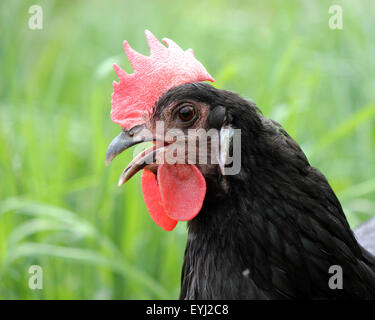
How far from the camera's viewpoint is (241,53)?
409 cm

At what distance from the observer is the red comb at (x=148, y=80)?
1.52 m

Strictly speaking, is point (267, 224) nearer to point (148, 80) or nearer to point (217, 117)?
point (217, 117)

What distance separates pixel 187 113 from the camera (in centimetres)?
146

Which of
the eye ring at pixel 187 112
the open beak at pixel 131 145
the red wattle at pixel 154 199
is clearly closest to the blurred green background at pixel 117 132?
the red wattle at pixel 154 199

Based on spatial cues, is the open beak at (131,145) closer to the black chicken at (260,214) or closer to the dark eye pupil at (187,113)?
the black chicken at (260,214)

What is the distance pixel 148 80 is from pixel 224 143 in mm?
314

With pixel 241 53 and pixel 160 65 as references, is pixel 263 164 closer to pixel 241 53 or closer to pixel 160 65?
pixel 160 65

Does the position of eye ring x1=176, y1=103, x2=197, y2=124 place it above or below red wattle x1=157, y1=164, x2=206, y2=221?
above

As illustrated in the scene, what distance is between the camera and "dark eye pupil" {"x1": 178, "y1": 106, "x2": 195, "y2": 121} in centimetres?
146

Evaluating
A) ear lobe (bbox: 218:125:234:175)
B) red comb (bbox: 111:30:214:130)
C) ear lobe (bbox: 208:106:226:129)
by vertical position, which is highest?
red comb (bbox: 111:30:214:130)

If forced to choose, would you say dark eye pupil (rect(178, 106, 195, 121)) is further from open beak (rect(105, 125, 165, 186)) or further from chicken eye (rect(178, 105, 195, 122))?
open beak (rect(105, 125, 165, 186))

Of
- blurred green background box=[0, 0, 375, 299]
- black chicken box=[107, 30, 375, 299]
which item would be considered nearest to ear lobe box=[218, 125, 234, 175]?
black chicken box=[107, 30, 375, 299]

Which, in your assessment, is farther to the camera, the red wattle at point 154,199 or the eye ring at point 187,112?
the red wattle at point 154,199

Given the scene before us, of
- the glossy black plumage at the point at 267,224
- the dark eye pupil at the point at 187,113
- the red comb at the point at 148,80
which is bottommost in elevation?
the glossy black plumage at the point at 267,224
